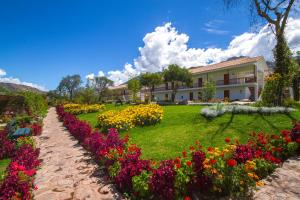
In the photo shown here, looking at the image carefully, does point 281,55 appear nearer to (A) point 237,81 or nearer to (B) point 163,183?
(B) point 163,183

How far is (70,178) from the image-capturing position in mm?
4699

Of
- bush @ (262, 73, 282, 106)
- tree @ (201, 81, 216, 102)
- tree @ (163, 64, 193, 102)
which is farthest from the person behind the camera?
tree @ (163, 64, 193, 102)

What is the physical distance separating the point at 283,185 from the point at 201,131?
417 centimetres

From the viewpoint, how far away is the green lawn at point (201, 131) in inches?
246

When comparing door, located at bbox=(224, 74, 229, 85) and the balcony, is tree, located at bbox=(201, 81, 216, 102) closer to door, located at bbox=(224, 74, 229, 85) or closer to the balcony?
the balcony

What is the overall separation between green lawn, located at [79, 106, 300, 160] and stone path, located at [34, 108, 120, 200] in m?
1.72

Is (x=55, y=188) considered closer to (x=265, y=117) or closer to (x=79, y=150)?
(x=79, y=150)

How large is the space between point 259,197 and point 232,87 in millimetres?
28542

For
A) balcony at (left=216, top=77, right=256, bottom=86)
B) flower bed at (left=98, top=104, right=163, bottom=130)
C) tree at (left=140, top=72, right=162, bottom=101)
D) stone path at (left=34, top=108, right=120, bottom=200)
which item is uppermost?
tree at (left=140, top=72, right=162, bottom=101)

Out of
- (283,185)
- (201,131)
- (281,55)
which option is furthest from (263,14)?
(283,185)

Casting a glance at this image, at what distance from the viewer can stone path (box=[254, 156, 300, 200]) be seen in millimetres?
3273

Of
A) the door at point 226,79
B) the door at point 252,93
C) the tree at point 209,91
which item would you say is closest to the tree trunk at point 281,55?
the tree at point 209,91

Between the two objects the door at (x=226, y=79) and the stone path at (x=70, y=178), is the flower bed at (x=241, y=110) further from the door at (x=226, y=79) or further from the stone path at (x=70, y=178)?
the door at (x=226, y=79)

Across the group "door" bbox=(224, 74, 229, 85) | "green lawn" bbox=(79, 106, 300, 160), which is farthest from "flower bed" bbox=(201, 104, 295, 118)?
"door" bbox=(224, 74, 229, 85)
